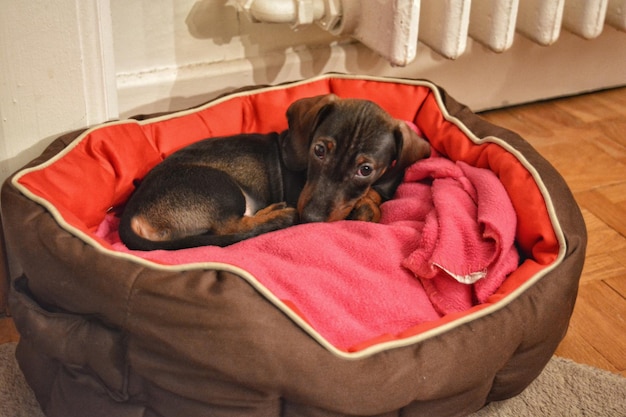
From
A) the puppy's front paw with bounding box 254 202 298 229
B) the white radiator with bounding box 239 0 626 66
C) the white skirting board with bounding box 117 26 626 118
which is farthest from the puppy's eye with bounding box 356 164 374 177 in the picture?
the white skirting board with bounding box 117 26 626 118

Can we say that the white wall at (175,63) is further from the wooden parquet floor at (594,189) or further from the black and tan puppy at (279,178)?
the black and tan puppy at (279,178)

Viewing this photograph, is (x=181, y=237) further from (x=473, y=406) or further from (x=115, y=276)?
(x=473, y=406)

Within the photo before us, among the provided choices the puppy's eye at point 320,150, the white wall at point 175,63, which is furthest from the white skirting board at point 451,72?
the puppy's eye at point 320,150

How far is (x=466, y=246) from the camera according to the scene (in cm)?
192

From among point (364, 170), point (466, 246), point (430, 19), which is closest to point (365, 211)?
point (364, 170)

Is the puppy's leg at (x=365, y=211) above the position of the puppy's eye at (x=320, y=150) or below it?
below

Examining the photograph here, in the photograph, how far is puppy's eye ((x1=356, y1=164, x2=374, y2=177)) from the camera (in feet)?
7.05

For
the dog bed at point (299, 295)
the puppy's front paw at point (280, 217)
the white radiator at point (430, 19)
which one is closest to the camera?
the dog bed at point (299, 295)

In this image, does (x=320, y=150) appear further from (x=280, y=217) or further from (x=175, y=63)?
(x=175, y=63)

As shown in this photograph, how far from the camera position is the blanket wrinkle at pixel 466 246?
186cm

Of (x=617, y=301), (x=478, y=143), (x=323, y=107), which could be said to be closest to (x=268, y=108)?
(x=323, y=107)

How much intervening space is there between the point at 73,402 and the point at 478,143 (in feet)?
4.38

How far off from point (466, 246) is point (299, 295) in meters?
0.46

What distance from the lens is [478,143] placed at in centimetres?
224
